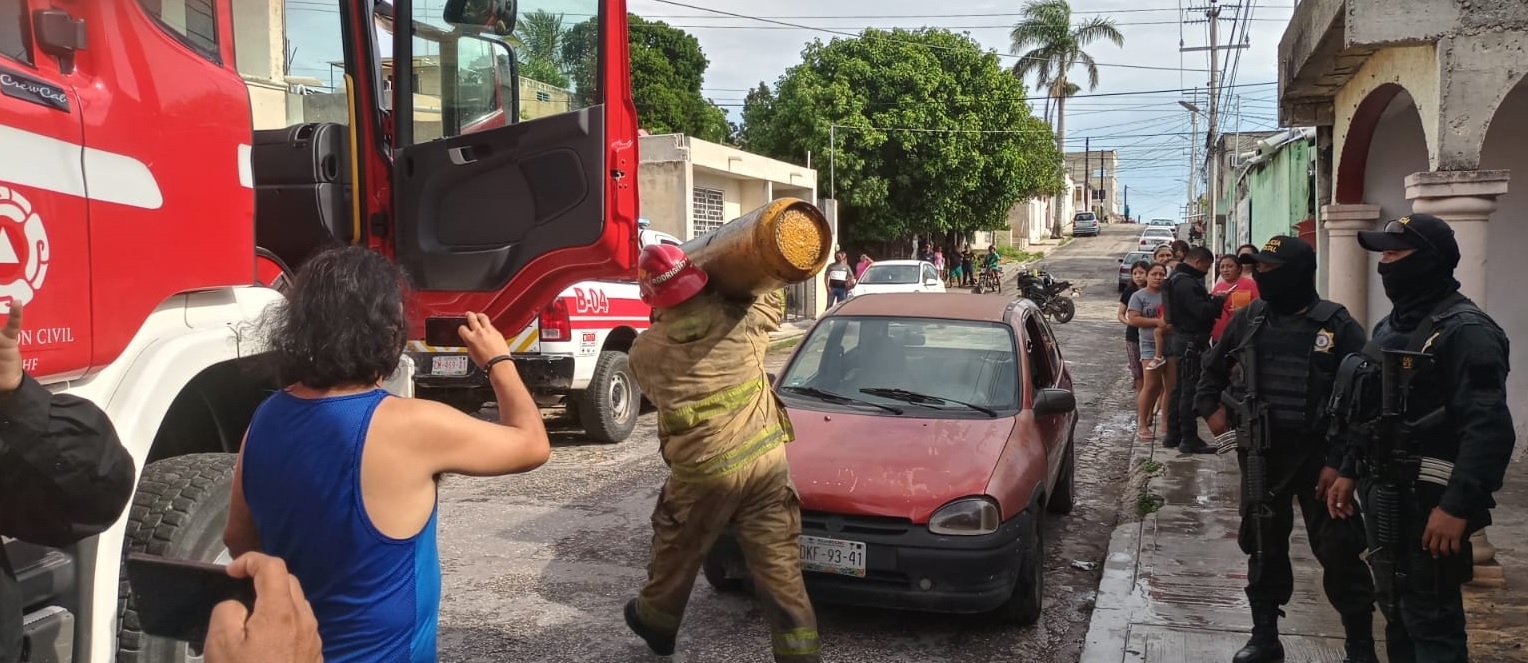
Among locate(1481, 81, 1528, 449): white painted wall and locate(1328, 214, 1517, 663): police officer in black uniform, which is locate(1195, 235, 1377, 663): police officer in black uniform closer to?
locate(1328, 214, 1517, 663): police officer in black uniform

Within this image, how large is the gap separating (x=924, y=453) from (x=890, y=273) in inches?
677

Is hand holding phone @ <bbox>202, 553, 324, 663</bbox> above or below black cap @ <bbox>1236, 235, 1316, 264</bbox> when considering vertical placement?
below

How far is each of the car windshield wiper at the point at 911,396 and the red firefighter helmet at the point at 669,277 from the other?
6.36ft

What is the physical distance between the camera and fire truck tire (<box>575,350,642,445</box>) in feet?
28.9

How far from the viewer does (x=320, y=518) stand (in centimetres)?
197

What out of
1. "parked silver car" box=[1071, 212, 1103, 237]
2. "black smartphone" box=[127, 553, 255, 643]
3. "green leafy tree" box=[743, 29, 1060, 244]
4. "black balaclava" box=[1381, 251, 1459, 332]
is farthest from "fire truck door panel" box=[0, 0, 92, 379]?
"parked silver car" box=[1071, 212, 1103, 237]

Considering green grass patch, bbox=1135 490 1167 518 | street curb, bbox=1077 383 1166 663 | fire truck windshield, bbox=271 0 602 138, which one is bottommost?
street curb, bbox=1077 383 1166 663

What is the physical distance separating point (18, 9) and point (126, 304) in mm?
700

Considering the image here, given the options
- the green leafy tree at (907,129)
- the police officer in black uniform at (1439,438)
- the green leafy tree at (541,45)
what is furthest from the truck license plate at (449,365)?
the green leafy tree at (907,129)

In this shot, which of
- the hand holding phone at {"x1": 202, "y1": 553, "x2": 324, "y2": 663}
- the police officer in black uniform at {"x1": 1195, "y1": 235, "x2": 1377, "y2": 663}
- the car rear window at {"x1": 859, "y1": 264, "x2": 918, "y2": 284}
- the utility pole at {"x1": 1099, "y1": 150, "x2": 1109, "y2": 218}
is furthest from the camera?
the utility pole at {"x1": 1099, "y1": 150, "x2": 1109, "y2": 218}

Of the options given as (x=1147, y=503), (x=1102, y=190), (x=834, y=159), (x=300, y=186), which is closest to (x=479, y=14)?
(x=300, y=186)

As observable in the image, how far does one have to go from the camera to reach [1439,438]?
11.8 feet

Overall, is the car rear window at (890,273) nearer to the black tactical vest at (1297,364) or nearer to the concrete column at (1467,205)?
the concrete column at (1467,205)

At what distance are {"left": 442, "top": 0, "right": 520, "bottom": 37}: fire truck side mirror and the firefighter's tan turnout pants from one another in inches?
81.7
